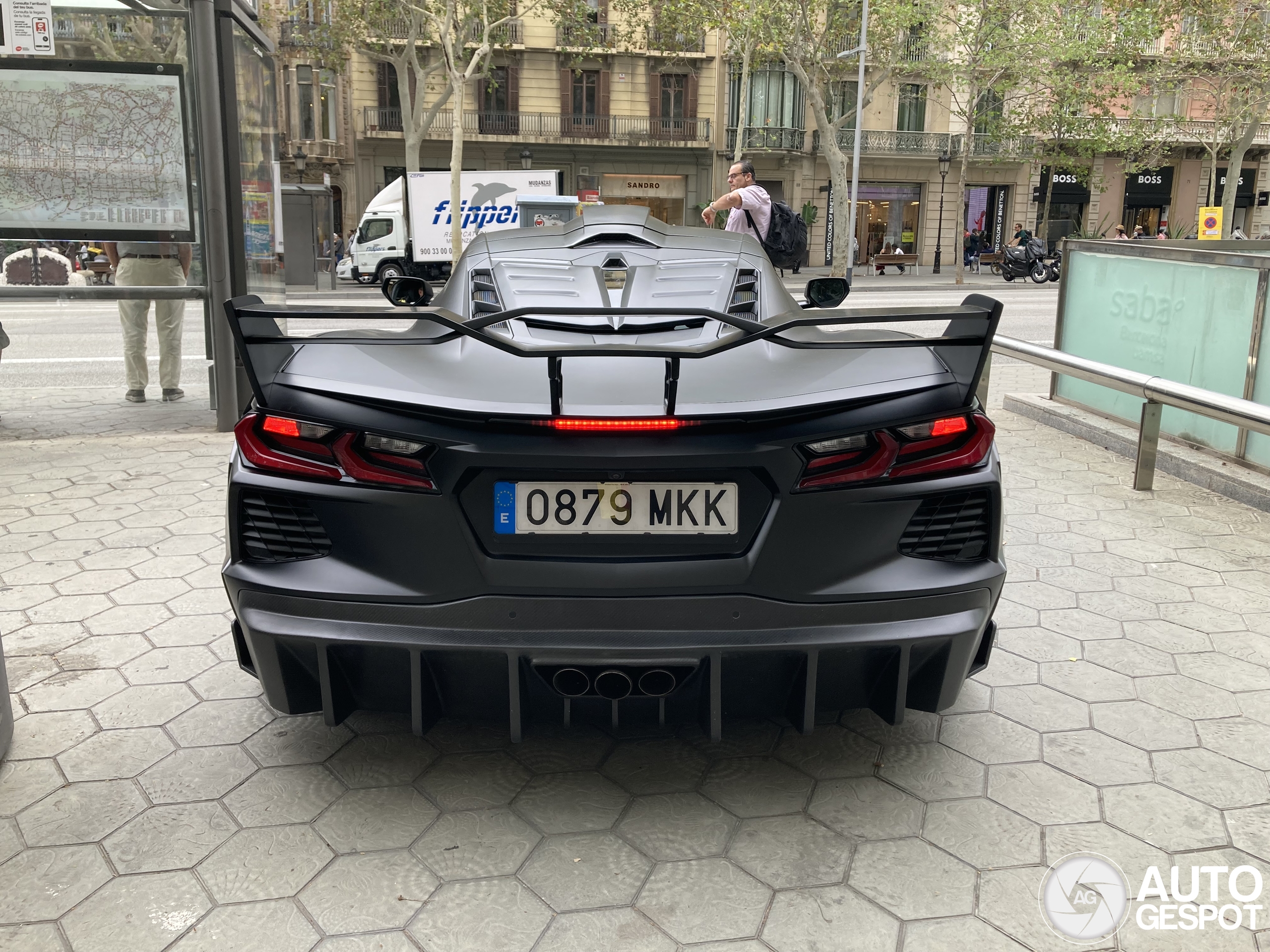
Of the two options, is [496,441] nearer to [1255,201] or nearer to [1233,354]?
[1233,354]

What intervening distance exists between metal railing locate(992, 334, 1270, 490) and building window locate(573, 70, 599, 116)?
1508 inches

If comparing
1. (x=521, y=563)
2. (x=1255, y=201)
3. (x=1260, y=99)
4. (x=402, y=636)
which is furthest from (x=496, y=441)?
(x=1255, y=201)

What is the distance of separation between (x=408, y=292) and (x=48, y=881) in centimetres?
260

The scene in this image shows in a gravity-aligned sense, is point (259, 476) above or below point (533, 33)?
below

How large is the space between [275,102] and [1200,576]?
7922mm

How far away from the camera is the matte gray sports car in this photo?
2393 mm

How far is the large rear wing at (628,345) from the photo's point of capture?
2.33m

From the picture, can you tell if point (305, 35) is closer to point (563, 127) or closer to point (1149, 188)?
point (563, 127)

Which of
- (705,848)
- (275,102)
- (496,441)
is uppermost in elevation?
(275,102)

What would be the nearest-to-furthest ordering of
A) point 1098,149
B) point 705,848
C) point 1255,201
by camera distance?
point 705,848 < point 1098,149 < point 1255,201

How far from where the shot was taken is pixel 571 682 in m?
2.47

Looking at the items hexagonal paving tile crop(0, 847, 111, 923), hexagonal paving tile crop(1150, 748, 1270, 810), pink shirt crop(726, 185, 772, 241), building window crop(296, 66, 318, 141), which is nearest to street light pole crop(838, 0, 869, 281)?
building window crop(296, 66, 318, 141)

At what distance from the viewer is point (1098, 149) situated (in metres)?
39.4

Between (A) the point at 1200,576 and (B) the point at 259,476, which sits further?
(A) the point at 1200,576
